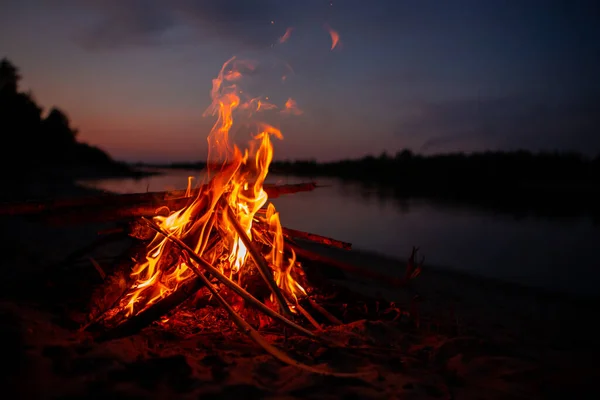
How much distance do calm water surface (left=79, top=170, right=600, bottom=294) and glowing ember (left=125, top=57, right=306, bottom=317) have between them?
1.86m

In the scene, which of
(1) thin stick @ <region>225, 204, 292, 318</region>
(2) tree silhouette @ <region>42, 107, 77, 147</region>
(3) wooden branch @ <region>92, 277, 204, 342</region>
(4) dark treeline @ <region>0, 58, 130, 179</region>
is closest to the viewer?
(3) wooden branch @ <region>92, 277, 204, 342</region>

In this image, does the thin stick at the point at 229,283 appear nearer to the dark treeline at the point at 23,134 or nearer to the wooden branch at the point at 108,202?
the wooden branch at the point at 108,202

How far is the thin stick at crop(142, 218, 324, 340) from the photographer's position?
10.1ft

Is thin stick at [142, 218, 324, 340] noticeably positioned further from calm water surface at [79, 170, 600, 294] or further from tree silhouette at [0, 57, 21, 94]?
tree silhouette at [0, 57, 21, 94]

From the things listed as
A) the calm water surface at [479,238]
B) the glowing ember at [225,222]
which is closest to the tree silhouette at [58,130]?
the calm water surface at [479,238]

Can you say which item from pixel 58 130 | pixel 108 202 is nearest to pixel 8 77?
pixel 58 130

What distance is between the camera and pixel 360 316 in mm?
3994

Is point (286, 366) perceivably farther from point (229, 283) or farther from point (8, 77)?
point (8, 77)

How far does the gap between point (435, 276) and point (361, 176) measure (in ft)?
221

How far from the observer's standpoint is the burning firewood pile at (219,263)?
3.12 meters

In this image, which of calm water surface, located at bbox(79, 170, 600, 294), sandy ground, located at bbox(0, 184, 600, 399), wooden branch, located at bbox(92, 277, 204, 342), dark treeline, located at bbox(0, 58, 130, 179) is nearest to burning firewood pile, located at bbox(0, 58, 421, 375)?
wooden branch, located at bbox(92, 277, 204, 342)

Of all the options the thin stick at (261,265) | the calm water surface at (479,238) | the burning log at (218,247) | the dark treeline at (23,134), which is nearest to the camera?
the burning log at (218,247)

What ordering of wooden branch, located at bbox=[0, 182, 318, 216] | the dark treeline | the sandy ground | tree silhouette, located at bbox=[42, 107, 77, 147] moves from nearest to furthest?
1. the sandy ground
2. wooden branch, located at bbox=[0, 182, 318, 216]
3. the dark treeline
4. tree silhouette, located at bbox=[42, 107, 77, 147]

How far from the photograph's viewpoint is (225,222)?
3.66 meters
